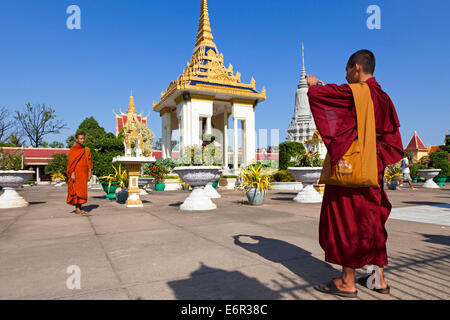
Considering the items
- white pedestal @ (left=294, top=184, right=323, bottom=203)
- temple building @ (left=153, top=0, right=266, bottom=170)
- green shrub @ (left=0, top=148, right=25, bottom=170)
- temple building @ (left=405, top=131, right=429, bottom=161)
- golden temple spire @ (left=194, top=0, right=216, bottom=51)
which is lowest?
white pedestal @ (left=294, top=184, right=323, bottom=203)

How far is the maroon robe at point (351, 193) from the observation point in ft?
6.84

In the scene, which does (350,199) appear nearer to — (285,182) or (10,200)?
(10,200)

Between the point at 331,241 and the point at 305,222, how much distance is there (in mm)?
2875

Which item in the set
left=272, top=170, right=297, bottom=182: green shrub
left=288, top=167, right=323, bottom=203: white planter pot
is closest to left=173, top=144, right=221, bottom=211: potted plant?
left=288, top=167, right=323, bottom=203: white planter pot

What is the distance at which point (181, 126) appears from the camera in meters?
21.5

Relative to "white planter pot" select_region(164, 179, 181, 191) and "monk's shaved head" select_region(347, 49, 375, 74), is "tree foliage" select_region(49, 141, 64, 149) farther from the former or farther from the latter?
"monk's shaved head" select_region(347, 49, 375, 74)

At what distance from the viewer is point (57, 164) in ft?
118

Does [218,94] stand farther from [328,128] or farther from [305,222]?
[328,128]

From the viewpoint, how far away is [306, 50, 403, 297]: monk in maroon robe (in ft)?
6.79

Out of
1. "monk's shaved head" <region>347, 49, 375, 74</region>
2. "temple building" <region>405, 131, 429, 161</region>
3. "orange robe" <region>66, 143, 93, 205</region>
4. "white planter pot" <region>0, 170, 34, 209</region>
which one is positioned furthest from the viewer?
"temple building" <region>405, 131, 429, 161</region>

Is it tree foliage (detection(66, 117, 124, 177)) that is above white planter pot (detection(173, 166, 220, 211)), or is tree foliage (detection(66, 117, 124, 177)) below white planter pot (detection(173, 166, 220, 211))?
above

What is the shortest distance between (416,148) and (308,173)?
41810 mm

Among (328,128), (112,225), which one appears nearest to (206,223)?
(112,225)

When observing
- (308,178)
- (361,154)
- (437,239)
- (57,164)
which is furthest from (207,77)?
(57,164)
